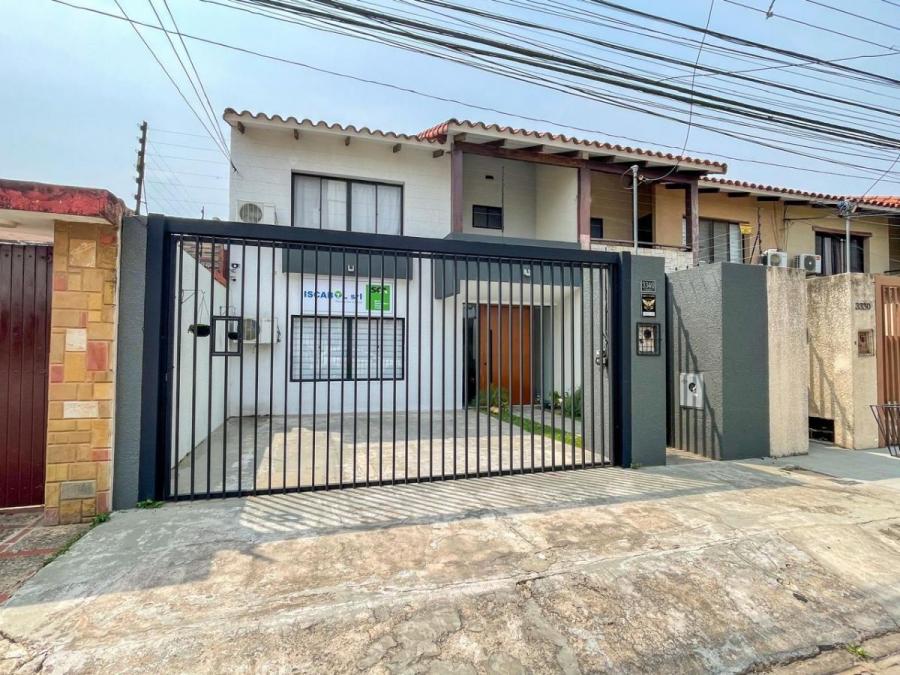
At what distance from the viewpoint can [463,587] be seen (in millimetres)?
2605

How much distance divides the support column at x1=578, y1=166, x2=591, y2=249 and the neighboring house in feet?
27.5

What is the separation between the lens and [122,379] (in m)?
3.62

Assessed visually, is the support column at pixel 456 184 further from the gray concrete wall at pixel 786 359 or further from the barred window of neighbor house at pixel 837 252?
the barred window of neighbor house at pixel 837 252

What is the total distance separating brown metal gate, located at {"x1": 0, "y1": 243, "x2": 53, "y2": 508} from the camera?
361cm

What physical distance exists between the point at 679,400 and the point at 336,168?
7820 mm

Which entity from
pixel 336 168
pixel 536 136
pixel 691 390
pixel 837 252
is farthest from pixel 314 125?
pixel 837 252

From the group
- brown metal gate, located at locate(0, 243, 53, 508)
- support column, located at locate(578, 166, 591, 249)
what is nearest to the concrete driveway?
brown metal gate, located at locate(0, 243, 53, 508)

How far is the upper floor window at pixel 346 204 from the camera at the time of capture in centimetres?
927

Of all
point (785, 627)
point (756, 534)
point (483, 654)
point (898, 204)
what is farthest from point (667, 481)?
point (898, 204)

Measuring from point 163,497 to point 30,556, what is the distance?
921 mm

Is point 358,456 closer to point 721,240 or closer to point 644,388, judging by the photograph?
point 644,388

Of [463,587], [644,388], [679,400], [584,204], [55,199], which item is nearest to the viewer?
[463,587]

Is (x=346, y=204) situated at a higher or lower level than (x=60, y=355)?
higher

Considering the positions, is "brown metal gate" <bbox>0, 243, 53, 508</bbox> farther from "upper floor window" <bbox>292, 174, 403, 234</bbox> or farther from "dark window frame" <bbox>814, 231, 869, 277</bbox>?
"dark window frame" <bbox>814, 231, 869, 277</bbox>
